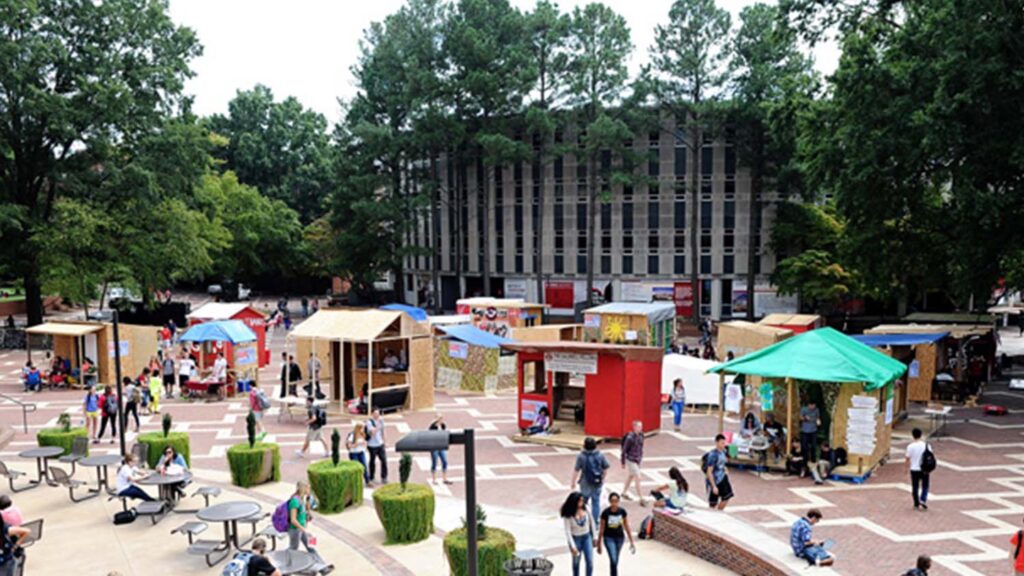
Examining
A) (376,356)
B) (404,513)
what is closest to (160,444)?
(404,513)

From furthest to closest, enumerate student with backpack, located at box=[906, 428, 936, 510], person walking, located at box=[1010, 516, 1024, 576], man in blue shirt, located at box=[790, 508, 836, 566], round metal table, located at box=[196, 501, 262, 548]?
student with backpack, located at box=[906, 428, 936, 510]
round metal table, located at box=[196, 501, 262, 548]
man in blue shirt, located at box=[790, 508, 836, 566]
person walking, located at box=[1010, 516, 1024, 576]

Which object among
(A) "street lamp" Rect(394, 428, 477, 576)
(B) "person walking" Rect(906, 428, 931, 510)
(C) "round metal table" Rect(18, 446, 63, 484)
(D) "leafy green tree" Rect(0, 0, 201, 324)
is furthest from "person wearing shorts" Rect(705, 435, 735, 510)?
(D) "leafy green tree" Rect(0, 0, 201, 324)

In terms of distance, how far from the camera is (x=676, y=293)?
5550 cm

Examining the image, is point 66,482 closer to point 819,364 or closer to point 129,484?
point 129,484

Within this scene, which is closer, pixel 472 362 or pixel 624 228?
pixel 472 362

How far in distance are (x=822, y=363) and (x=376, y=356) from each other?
1392 cm

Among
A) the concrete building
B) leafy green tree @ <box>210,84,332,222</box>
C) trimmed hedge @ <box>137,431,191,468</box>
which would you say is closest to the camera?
trimmed hedge @ <box>137,431,191,468</box>

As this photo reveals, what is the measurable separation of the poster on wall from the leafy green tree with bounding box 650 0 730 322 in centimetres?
3336

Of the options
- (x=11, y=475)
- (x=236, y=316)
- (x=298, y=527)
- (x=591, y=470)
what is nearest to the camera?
(x=298, y=527)

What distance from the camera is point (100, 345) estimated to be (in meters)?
29.0

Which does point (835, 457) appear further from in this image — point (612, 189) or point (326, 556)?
point (612, 189)

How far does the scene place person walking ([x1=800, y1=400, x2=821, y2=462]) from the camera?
16.5 meters

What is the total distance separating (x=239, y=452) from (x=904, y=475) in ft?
43.8

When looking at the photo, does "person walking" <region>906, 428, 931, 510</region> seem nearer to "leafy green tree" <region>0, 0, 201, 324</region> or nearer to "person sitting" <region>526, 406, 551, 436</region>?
"person sitting" <region>526, 406, 551, 436</region>
